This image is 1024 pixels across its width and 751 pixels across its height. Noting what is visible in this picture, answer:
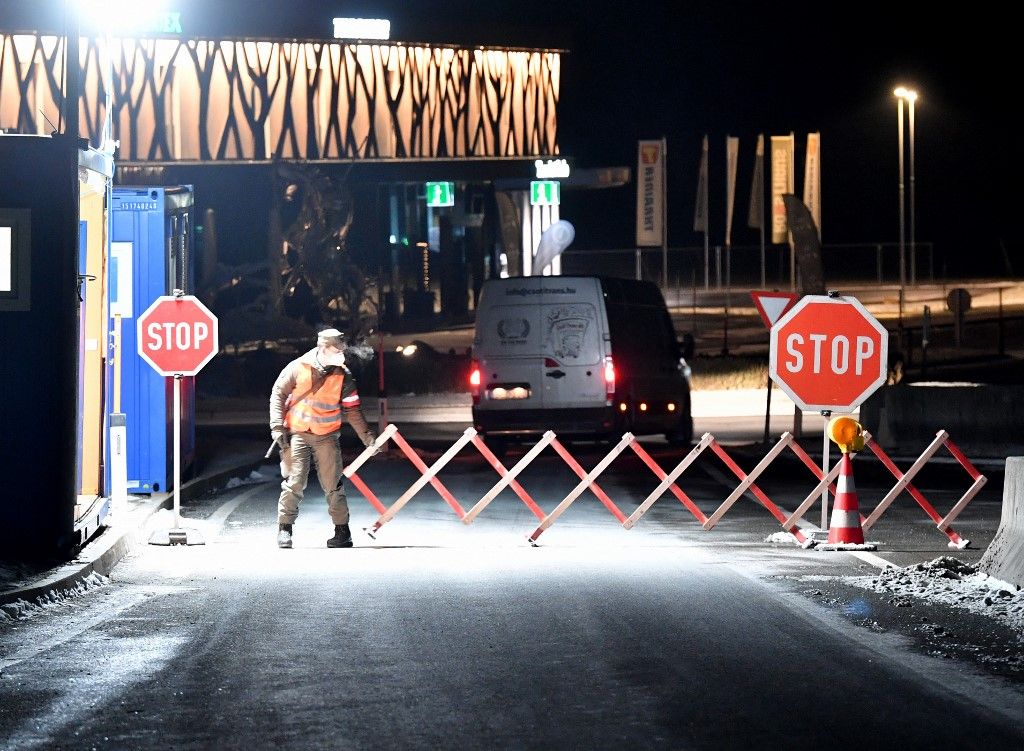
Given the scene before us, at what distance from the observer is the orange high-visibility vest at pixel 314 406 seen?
46.5 feet

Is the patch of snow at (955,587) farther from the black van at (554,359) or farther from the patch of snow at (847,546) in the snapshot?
the black van at (554,359)

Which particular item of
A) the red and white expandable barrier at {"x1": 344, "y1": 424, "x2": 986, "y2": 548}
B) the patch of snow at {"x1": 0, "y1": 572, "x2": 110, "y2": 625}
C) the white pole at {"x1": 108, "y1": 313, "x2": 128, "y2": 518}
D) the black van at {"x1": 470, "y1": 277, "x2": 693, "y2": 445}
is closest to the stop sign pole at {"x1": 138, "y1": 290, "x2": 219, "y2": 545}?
the white pole at {"x1": 108, "y1": 313, "x2": 128, "y2": 518}

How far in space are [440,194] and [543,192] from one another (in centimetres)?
506

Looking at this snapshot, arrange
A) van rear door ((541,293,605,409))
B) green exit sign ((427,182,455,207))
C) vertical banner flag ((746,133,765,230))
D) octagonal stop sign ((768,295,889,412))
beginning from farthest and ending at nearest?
green exit sign ((427,182,455,207)) < vertical banner flag ((746,133,765,230)) < van rear door ((541,293,605,409)) < octagonal stop sign ((768,295,889,412))

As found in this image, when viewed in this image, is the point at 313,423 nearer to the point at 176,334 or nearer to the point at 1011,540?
the point at 176,334

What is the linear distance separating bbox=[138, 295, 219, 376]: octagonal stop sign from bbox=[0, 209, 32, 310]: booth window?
2.61 m

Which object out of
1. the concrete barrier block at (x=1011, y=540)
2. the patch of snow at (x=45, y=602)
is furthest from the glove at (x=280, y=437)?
the concrete barrier block at (x=1011, y=540)

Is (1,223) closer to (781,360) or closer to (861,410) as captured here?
(781,360)

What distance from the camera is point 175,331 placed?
1491 cm

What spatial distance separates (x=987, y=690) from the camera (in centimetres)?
808

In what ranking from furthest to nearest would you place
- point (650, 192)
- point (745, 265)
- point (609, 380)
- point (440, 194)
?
1. point (440, 194)
2. point (745, 265)
3. point (650, 192)
4. point (609, 380)

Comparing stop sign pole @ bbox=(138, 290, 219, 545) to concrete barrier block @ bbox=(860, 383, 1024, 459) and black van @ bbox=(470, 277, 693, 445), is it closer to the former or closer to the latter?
black van @ bbox=(470, 277, 693, 445)

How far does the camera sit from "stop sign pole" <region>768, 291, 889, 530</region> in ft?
48.6

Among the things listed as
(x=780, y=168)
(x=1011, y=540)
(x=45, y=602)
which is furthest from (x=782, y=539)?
(x=780, y=168)
